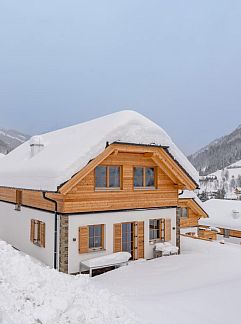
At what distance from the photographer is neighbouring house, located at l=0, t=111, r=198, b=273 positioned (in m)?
11.7

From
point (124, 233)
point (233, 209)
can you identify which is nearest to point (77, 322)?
point (124, 233)

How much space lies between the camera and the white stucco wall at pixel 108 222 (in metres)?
11.9

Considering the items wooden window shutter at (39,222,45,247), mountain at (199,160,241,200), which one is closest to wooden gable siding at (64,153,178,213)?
wooden window shutter at (39,222,45,247)

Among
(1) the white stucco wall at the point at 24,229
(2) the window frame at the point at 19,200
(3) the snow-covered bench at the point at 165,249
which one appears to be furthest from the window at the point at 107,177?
(2) the window frame at the point at 19,200

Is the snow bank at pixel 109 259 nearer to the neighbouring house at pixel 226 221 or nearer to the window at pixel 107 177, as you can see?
the window at pixel 107 177

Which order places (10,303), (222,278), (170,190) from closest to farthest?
1. (10,303)
2. (222,278)
3. (170,190)

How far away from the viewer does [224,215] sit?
126ft

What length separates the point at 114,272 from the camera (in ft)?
37.9

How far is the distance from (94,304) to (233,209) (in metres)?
34.6

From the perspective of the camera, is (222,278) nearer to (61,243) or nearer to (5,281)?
(61,243)

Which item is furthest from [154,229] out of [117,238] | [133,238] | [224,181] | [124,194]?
[224,181]

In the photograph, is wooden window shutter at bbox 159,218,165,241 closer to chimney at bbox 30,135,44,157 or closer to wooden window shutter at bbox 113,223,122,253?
wooden window shutter at bbox 113,223,122,253

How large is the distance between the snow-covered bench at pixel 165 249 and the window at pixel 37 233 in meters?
5.21

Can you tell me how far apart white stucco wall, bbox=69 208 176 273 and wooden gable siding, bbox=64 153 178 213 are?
285mm
